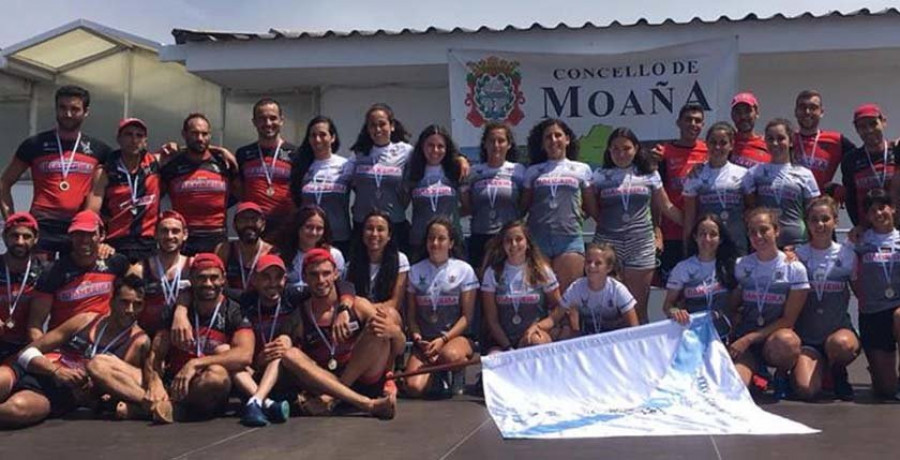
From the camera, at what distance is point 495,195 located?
Result: 275 inches

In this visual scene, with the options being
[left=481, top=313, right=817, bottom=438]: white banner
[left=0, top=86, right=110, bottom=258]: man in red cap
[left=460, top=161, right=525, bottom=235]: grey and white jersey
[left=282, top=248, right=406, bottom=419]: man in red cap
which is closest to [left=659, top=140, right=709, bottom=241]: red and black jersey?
[left=460, top=161, right=525, bottom=235]: grey and white jersey

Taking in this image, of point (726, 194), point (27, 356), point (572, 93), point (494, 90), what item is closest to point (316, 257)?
point (27, 356)

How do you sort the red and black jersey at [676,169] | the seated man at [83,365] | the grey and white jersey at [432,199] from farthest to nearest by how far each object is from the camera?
the red and black jersey at [676,169], the grey and white jersey at [432,199], the seated man at [83,365]

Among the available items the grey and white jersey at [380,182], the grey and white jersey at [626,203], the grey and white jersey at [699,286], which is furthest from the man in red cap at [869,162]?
the grey and white jersey at [380,182]

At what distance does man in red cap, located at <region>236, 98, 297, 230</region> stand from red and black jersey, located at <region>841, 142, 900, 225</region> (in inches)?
166

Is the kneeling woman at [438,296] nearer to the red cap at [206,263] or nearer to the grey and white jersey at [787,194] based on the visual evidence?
Answer: the red cap at [206,263]

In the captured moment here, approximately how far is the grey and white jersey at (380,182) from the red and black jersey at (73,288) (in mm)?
1896

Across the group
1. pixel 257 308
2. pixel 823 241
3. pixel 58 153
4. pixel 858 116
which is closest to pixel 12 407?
pixel 257 308

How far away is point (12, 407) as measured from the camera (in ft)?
18.3

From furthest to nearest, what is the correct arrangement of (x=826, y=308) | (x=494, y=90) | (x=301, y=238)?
(x=494, y=90)
(x=301, y=238)
(x=826, y=308)

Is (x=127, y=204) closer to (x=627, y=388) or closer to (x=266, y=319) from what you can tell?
(x=266, y=319)

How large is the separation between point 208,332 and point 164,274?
0.56 m

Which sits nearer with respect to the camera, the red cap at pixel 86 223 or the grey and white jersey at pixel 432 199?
the red cap at pixel 86 223

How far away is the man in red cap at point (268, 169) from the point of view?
6992 mm
